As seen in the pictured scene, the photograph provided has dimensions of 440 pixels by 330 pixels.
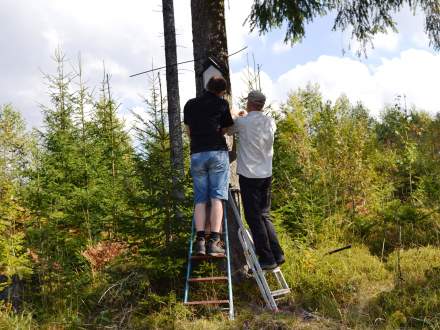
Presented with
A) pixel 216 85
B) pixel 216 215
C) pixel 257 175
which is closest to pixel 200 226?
pixel 216 215

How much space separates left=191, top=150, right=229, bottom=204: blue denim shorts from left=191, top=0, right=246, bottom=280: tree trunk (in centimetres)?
86

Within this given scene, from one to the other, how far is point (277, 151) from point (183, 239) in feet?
13.3

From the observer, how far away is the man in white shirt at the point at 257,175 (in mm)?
5145

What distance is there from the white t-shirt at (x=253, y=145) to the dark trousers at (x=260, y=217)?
13cm

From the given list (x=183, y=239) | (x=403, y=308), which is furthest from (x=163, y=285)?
(x=403, y=308)

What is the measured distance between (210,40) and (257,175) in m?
2.00

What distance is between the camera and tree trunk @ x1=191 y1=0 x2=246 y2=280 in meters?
5.86

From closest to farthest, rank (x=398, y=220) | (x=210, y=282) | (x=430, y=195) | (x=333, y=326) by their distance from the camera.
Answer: (x=333, y=326)
(x=210, y=282)
(x=398, y=220)
(x=430, y=195)

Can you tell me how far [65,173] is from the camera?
10.6 meters

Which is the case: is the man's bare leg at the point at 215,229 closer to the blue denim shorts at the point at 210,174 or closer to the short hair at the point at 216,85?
the blue denim shorts at the point at 210,174

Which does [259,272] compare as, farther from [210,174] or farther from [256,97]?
[256,97]

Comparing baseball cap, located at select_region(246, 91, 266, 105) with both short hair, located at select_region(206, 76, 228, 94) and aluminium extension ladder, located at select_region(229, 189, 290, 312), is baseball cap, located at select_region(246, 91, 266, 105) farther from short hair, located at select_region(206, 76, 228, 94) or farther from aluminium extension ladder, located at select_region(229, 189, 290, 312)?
aluminium extension ladder, located at select_region(229, 189, 290, 312)

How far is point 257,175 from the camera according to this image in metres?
5.20

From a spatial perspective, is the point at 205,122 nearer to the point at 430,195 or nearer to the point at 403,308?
the point at 403,308
